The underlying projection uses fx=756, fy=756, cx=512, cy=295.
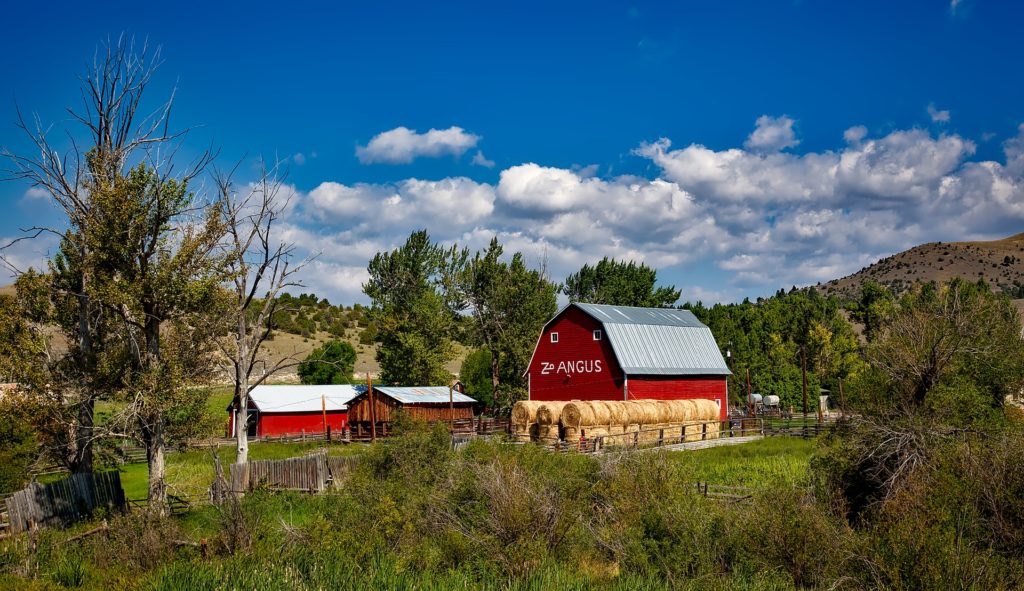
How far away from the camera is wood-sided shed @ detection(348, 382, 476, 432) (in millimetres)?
46594

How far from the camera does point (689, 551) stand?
42.0ft

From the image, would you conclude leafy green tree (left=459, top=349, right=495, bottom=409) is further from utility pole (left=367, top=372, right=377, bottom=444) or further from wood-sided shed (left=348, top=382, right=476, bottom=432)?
utility pole (left=367, top=372, right=377, bottom=444)

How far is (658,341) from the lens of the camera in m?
44.5

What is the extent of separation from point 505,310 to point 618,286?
17679mm

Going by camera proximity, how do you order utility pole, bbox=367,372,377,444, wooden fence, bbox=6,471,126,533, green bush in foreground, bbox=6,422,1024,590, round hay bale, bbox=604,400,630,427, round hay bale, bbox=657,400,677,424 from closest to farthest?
1. green bush in foreground, bbox=6,422,1024,590
2. wooden fence, bbox=6,471,126,533
3. round hay bale, bbox=604,400,630,427
4. round hay bale, bbox=657,400,677,424
5. utility pole, bbox=367,372,377,444

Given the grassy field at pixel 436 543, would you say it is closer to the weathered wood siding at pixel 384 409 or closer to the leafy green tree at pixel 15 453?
the leafy green tree at pixel 15 453

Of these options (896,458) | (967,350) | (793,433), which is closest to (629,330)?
(793,433)

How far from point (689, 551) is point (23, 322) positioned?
16.9 metres

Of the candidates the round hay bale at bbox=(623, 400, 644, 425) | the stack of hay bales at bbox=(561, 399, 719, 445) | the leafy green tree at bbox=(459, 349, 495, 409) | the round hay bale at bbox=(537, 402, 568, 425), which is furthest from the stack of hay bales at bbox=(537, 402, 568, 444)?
the leafy green tree at bbox=(459, 349, 495, 409)

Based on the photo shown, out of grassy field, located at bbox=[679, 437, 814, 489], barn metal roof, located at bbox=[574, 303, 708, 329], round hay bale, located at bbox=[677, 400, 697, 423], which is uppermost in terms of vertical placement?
barn metal roof, located at bbox=[574, 303, 708, 329]

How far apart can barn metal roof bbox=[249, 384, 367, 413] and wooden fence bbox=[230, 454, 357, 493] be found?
80.5 feet

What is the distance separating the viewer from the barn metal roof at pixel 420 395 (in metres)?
47.0

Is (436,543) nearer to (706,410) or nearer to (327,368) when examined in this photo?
(706,410)

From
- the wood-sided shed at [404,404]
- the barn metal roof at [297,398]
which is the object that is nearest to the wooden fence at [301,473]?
the wood-sided shed at [404,404]
